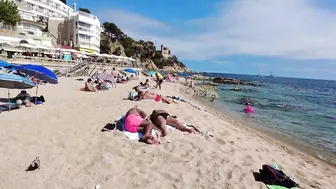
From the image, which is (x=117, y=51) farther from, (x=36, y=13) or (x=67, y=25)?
(x=36, y=13)

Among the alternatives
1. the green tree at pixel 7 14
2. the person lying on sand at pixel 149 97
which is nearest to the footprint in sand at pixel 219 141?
the person lying on sand at pixel 149 97

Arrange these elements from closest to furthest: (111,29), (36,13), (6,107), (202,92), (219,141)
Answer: (219,141) < (6,107) < (202,92) < (36,13) < (111,29)

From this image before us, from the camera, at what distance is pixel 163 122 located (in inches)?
297

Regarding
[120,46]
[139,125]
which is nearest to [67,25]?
[120,46]

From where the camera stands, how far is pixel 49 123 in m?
8.13

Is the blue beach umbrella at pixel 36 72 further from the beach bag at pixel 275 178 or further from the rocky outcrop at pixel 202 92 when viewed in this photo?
the rocky outcrop at pixel 202 92

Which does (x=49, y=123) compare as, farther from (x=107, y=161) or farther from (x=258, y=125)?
(x=258, y=125)

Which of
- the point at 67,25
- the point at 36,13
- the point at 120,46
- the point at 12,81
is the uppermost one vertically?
the point at 36,13

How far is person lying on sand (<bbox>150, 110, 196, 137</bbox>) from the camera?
7.39 m

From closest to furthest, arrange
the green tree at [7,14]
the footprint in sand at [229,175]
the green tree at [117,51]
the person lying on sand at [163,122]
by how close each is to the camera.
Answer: the footprint in sand at [229,175] < the person lying on sand at [163,122] < the green tree at [7,14] < the green tree at [117,51]

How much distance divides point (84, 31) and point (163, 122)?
5565cm

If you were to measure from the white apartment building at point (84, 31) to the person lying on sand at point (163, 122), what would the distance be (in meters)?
52.5

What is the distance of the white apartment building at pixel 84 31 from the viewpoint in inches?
2268

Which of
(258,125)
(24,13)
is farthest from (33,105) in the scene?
(24,13)
